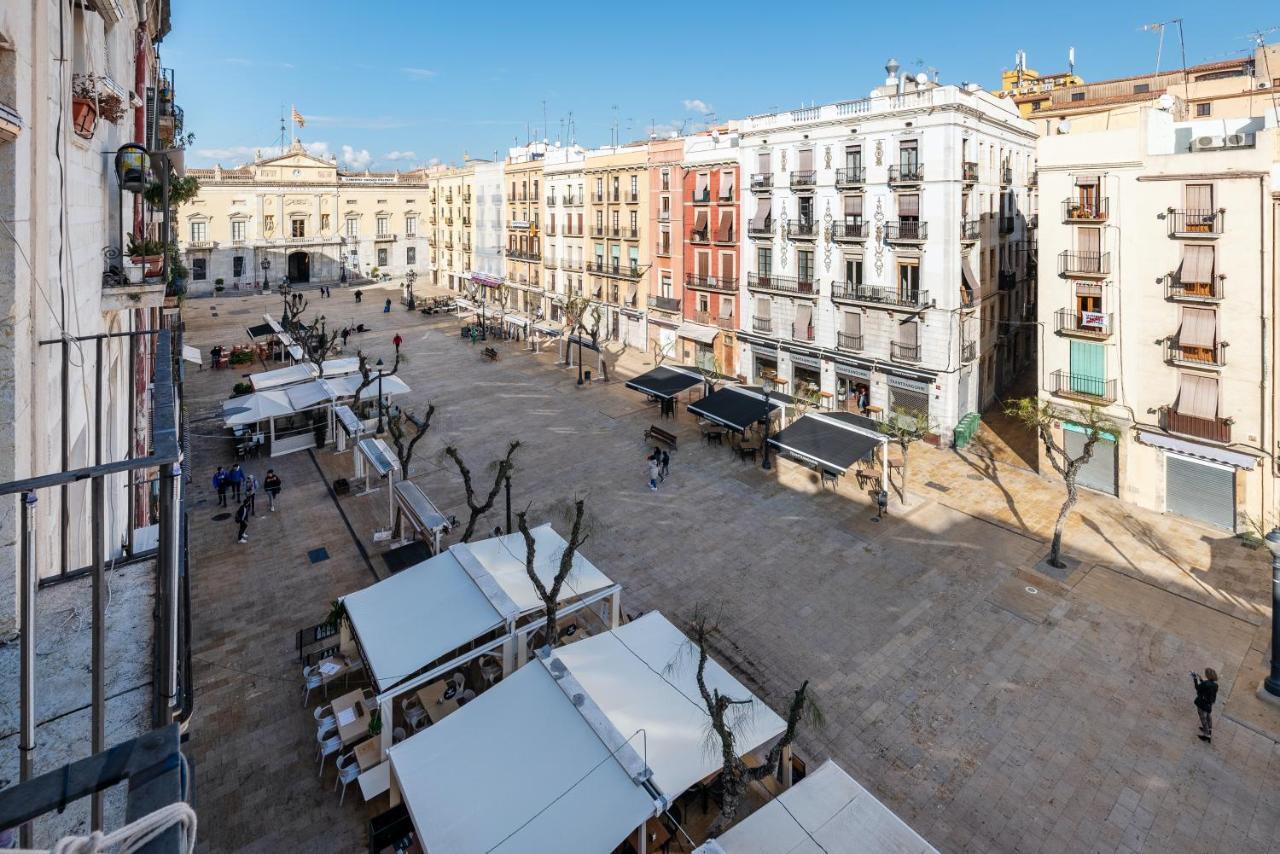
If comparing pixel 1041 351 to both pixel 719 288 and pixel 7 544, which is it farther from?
pixel 7 544

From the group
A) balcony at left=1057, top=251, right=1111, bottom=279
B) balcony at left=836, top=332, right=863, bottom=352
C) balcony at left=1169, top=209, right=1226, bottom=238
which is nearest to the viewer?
balcony at left=1169, top=209, right=1226, bottom=238

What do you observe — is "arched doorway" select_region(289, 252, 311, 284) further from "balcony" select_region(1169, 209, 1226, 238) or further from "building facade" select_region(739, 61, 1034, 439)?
"balcony" select_region(1169, 209, 1226, 238)

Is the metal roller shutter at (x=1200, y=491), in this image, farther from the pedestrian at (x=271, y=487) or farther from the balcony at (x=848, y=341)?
the pedestrian at (x=271, y=487)

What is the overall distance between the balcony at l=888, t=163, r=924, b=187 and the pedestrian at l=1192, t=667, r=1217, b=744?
22.4 metres

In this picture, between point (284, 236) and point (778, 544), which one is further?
point (284, 236)

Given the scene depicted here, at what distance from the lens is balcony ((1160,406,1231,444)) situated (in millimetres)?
21297

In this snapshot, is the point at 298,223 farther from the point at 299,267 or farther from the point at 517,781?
the point at 517,781

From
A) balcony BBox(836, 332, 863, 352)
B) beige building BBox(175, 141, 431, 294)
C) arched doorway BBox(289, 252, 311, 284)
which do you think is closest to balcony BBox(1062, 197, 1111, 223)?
balcony BBox(836, 332, 863, 352)

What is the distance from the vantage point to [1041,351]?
25.6 meters

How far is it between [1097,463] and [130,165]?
29360mm

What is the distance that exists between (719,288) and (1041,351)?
19.0m

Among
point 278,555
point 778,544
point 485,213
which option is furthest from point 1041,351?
point 485,213

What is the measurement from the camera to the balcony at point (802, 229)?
3453 cm

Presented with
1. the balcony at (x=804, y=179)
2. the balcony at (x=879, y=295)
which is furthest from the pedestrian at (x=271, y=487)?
the balcony at (x=804, y=179)
